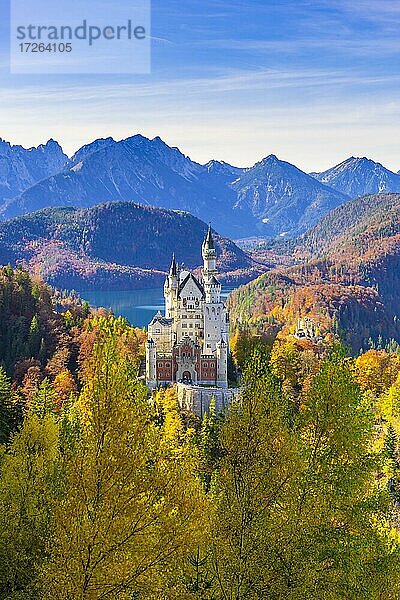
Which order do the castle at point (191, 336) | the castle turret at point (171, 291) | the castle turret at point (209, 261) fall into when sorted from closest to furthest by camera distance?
1. the castle at point (191, 336)
2. the castle turret at point (209, 261)
3. the castle turret at point (171, 291)

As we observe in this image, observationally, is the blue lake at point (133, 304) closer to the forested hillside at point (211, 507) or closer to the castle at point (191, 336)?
the castle at point (191, 336)

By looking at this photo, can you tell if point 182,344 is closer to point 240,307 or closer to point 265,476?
point 265,476

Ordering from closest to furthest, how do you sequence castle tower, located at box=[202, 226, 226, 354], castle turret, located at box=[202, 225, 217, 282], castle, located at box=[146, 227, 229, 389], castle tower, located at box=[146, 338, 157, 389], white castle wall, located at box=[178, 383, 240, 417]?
white castle wall, located at box=[178, 383, 240, 417], castle tower, located at box=[146, 338, 157, 389], castle, located at box=[146, 227, 229, 389], castle tower, located at box=[202, 226, 226, 354], castle turret, located at box=[202, 225, 217, 282]

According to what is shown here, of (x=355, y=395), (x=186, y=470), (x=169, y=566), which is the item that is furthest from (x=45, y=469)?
(x=355, y=395)

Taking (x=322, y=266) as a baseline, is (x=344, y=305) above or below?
below

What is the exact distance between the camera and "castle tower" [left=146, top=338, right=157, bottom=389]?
145ft

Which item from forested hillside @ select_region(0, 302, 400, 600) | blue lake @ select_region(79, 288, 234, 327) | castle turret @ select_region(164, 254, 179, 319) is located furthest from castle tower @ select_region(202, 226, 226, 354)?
blue lake @ select_region(79, 288, 234, 327)

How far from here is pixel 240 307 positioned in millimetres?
132750

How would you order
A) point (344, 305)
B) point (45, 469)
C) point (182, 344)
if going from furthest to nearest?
point (344, 305) → point (182, 344) → point (45, 469)

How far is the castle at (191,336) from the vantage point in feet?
146

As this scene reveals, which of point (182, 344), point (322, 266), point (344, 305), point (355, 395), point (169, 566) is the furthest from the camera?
point (322, 266)

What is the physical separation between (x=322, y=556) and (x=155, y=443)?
351 centimetres

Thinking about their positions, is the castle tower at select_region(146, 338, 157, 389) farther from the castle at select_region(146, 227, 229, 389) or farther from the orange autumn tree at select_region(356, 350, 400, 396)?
the orange autumn tree at select_region(356, 350, 400, 396)

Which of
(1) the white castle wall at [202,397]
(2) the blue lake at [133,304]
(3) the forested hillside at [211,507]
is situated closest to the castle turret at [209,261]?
(1) the white castle wall at [202,397]
